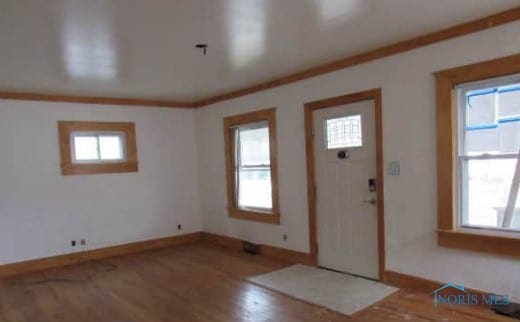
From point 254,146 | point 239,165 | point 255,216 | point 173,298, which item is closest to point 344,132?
point 254,146

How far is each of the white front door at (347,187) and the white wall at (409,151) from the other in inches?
Answer: 7.8

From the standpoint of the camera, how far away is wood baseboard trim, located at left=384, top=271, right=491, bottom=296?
3344 mm

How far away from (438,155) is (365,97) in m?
0.97

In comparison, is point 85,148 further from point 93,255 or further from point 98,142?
point 93,255

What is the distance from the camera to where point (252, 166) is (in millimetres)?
5371

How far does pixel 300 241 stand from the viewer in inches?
182

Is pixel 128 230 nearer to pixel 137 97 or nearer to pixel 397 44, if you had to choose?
pixel 137 97

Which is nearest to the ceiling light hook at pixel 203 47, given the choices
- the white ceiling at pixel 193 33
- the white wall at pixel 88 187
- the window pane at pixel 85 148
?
the white ceiling at pixel 193 33

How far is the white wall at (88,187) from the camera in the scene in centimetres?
476

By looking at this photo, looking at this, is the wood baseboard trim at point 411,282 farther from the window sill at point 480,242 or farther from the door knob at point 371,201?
the door knob at point 371,201

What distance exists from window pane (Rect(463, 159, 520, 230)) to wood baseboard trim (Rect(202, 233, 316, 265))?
6.42 ft

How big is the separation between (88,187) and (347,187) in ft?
12.2

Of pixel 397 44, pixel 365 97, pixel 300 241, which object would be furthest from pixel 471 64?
pixel 300 241

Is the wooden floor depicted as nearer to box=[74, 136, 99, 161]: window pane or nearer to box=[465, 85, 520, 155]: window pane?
box=[465, 85, 520, 155]: window pane
